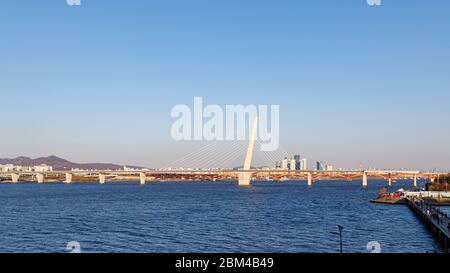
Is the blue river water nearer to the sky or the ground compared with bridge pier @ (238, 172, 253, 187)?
nearer to the ground

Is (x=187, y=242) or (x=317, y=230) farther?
(x=317, y=230)

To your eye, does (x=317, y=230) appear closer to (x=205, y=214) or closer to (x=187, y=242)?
(x=187, y=242)

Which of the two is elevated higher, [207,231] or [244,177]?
[244,177]

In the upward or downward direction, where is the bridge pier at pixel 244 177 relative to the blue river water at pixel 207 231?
upward

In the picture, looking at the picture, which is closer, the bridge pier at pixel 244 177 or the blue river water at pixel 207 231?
the blue river water at pixel 207 231

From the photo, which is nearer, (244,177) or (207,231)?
(207,231)

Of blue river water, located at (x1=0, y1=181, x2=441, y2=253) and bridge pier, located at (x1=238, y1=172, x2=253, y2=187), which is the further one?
bridge pier, located at (x1=238, y1=172, x2=253, y2=187)
